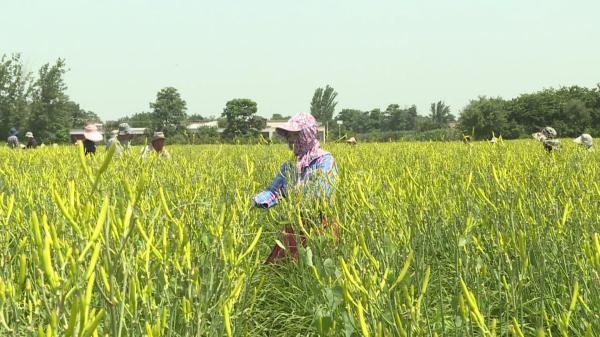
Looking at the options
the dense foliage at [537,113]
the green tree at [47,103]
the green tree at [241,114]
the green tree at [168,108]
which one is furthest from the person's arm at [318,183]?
the green tree at [168,108]

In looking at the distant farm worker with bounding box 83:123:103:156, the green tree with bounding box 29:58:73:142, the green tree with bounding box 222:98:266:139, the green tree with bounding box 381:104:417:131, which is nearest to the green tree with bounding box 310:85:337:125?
the green tree with bounding box 222:98:266:139

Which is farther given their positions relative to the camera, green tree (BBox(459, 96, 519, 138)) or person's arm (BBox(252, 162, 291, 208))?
green tree (BBox(459, 96, 519, 138))

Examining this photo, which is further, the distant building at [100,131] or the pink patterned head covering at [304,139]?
the distant building at [100,131]

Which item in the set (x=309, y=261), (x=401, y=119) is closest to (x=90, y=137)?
(x=309, y=261)

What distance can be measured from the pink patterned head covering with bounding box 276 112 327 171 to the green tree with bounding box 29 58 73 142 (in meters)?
45.9

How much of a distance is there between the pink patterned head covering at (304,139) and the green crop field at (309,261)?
691mm

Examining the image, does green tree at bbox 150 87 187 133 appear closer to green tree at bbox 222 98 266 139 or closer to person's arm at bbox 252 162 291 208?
green tree at bbox 222 98 266 139

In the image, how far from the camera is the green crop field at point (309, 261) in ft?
3.11

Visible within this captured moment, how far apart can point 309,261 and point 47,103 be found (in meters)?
48.9

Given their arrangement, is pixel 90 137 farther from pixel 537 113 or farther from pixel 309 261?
pixel 537 113

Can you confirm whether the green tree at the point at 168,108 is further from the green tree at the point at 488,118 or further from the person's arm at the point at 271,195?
the person's arm at the point at 271,195

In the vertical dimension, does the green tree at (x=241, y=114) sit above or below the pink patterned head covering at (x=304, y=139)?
above

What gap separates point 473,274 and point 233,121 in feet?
215

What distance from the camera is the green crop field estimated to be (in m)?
0.95
